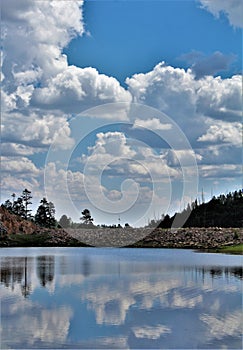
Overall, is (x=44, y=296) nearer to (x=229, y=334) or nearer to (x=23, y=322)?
(x=23, y=322)

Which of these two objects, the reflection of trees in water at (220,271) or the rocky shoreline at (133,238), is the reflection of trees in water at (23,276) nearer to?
the reflection of trees in water at (220,271)

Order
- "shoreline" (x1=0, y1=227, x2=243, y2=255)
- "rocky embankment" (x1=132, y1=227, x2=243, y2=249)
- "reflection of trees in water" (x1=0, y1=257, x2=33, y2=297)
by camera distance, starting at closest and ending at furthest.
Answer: "reflection of trees in water" (x1=0, y1=257, x2=33, y2=297), "rocky embankment" (x1=132, y1=227, x2=243, y2=249), "shoreline" (x1=0, y1=227, x2=243, y2=255)

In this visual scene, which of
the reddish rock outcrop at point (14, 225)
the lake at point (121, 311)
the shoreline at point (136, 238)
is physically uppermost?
the reddish rock outcrop at point (14, 225)

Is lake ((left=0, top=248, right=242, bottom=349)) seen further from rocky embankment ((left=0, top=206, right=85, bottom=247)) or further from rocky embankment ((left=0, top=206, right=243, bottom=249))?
rocky embankment ((left=0, top=206, right=85, bottom=247))

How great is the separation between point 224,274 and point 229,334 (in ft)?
102

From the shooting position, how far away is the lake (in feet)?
96.1

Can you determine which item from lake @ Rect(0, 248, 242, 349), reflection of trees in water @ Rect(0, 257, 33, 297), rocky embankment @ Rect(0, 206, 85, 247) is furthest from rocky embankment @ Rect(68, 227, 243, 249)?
lake @ Rect(0, 248, 242, 349)

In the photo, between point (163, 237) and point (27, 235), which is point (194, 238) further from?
point (27, 235)

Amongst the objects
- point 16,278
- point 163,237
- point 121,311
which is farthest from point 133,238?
point 121,311

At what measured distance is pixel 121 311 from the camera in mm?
37562

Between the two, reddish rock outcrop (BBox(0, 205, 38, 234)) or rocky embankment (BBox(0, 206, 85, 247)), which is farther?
reddish rock outcrop (BBox(0, 205, 38, 234))

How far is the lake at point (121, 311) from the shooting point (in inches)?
1153

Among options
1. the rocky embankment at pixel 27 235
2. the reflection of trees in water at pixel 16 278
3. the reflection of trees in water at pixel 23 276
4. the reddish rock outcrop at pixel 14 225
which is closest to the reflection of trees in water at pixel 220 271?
the reflection of trees in water at pixel 23 276

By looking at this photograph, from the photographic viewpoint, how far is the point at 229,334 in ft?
101
